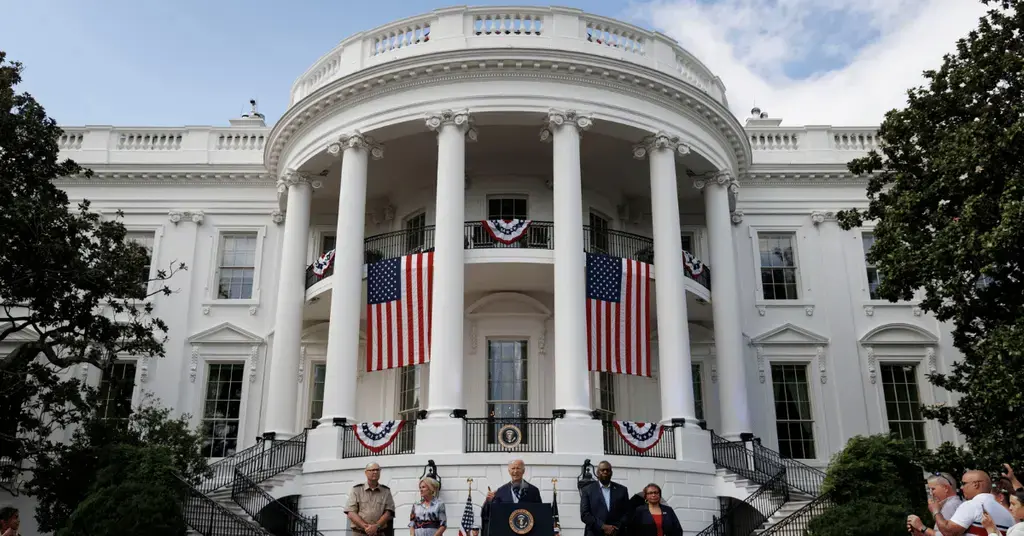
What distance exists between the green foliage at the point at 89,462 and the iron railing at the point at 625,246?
9.90 metres

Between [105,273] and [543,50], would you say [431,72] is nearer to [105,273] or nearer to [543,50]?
[543,50]

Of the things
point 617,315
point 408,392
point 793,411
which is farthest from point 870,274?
point 408,392

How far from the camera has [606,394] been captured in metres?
21.0

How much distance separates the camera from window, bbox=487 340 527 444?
792 inches

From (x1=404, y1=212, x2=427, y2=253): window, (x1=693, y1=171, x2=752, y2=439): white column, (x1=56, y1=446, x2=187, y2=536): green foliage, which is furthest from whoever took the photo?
(x1=404, y1=212, x2=427, y2=253): window

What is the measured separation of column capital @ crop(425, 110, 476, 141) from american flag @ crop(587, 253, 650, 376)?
12.6ft

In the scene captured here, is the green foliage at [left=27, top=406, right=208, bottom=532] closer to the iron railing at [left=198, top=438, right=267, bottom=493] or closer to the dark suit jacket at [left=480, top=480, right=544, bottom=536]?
the iron railing at [left=198, top=438, right=267, bottom=493]

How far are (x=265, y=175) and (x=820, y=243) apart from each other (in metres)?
15.4

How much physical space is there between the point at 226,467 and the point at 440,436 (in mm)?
6205

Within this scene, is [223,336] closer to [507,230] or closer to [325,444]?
[325,444]

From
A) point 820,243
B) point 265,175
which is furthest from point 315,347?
point 820,243

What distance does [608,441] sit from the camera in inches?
675

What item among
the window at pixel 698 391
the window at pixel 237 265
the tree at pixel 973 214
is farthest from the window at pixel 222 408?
the tree at pixel 973 214

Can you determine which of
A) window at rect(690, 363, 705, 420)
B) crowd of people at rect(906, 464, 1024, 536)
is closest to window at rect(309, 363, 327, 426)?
window at rect(690, 363, 705, 420)
